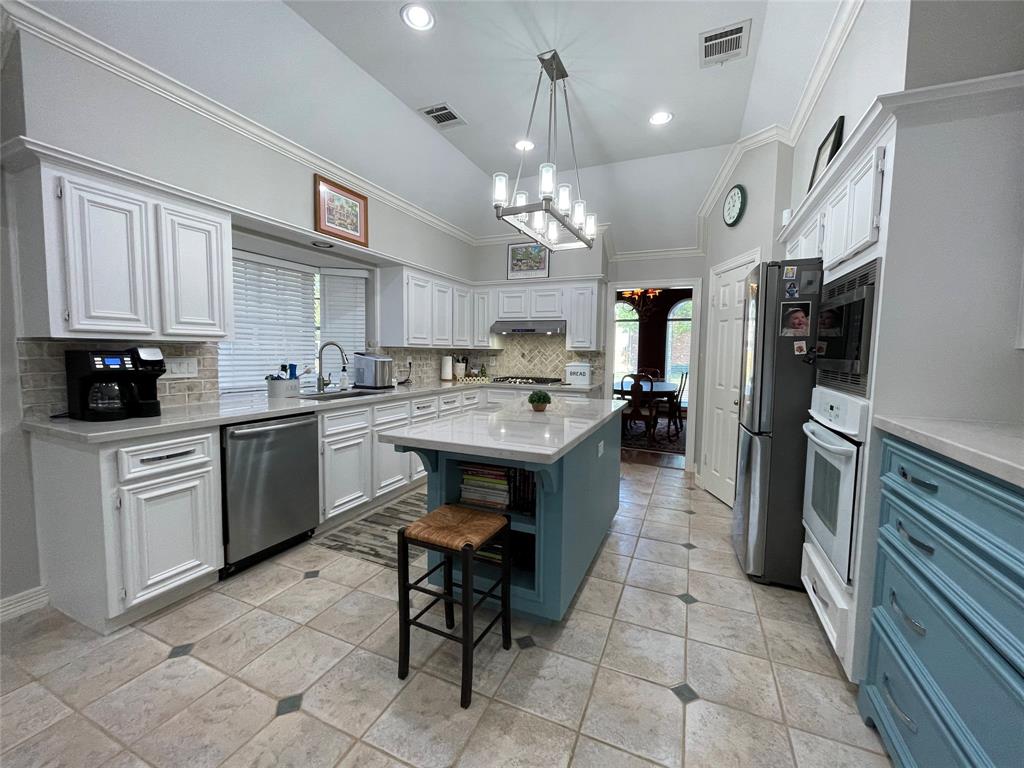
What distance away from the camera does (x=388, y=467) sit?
3561 millimetres

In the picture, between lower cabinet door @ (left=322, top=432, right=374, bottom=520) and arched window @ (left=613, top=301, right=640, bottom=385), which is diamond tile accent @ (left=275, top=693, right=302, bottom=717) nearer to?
lower cabinet door @ (left=322, top=432, right=374, bottom=520)

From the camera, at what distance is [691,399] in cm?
464

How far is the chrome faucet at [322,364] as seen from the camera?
3607mm

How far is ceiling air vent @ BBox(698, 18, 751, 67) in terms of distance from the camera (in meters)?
2.37

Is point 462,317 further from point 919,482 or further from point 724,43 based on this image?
point 919,482

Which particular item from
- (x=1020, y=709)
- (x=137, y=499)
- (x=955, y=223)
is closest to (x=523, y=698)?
(x=1020, y=709)

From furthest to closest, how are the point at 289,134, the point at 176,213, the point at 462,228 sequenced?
the point at 462,228 → the point at 289,134 → the point at 176,213

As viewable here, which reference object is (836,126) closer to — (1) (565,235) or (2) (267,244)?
(1) (565,235)

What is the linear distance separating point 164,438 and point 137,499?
293 millimetres

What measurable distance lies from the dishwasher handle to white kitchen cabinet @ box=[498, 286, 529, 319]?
307cm

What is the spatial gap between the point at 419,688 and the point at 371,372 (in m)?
2.79

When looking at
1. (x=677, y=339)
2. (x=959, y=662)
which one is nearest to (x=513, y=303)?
(x=959, y=662)

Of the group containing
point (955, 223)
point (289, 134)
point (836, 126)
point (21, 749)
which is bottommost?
point (21, 749)

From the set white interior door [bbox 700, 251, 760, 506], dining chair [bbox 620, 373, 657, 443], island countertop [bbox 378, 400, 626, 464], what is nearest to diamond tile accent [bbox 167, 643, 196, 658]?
island countertop [bbox 378, 400, 626, 464]
